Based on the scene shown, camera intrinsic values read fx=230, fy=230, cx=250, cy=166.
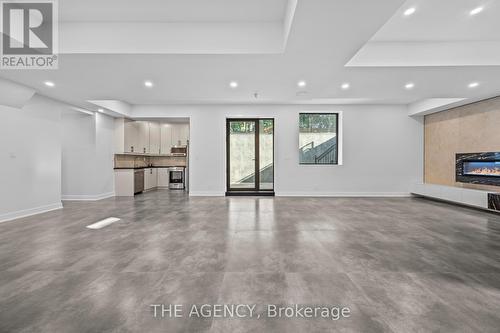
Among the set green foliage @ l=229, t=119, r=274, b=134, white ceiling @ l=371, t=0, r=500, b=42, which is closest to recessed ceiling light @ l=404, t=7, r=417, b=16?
white ceiling @ l=371, t=0, r=500, b=42

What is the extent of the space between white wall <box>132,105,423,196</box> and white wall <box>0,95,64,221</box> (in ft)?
8.32

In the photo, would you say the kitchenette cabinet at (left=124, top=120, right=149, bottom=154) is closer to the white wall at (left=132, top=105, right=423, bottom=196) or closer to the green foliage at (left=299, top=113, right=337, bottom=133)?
the white wall at (left=132, top=105, right=423, bottom=196)

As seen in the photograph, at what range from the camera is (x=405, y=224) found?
3.98m

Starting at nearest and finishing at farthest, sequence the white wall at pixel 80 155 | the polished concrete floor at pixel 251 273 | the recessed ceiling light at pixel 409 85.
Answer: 1. the polished concrete floor at pixel 251 273
2. the recessed ceiling light at pixel 409 85
3. the white wall at pixel 80 155

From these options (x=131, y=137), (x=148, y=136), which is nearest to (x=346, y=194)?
(x=148, y=136)

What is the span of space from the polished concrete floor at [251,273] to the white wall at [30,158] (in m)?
0.67

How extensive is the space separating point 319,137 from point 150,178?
647cm

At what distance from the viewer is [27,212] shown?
467 centimetres

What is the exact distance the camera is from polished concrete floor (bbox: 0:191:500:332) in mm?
1530

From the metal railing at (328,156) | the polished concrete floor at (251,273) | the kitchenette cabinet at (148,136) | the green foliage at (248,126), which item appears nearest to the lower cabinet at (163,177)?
the kitchenette cabinet at (148,136)

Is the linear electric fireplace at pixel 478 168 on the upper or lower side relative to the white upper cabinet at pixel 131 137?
lower

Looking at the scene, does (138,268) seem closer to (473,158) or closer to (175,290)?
(175,290)

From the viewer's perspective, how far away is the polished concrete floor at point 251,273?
1.53 m

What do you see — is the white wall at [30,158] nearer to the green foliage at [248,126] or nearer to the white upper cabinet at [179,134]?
the white upper cabinet at [179,134]
